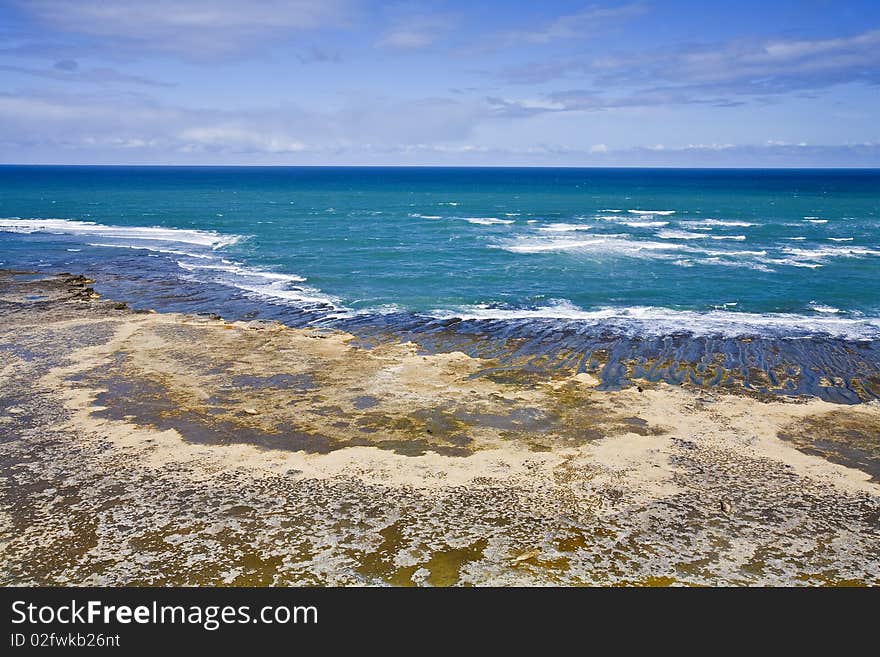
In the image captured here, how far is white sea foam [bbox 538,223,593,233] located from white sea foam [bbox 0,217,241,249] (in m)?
34.6

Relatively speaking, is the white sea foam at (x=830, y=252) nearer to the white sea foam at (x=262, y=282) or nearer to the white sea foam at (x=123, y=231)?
the white sea foam at (x=262, y=282)

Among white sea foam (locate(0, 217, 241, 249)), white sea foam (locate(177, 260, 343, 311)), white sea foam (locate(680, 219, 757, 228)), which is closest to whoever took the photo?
white sea foam (locate(177, 260, 343, 311))

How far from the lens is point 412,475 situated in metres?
19.5

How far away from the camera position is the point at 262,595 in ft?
43.3

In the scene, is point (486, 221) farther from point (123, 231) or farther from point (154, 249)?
point (123, 231)

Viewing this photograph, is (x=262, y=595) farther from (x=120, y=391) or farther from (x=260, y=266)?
(x=260, y=266)

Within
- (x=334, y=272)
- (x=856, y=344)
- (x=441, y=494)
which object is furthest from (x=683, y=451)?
(x=334, y=272)

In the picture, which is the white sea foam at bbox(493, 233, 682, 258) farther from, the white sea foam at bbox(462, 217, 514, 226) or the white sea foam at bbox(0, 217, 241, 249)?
the white sea foam at bbox(0, 217, 241, 249)

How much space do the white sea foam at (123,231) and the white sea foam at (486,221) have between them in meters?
29.7

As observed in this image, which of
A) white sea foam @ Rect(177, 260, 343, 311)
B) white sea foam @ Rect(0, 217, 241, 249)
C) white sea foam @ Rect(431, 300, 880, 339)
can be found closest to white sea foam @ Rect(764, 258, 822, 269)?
white sea foam @ Rect(431, 300, 880, 339)

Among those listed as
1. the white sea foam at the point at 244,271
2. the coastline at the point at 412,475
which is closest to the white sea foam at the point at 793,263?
the coastline at the point at 412,475

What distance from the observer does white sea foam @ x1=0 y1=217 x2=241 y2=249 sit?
6906 centimetres

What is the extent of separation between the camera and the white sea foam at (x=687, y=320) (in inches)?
1411

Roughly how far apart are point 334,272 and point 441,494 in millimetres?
36097
